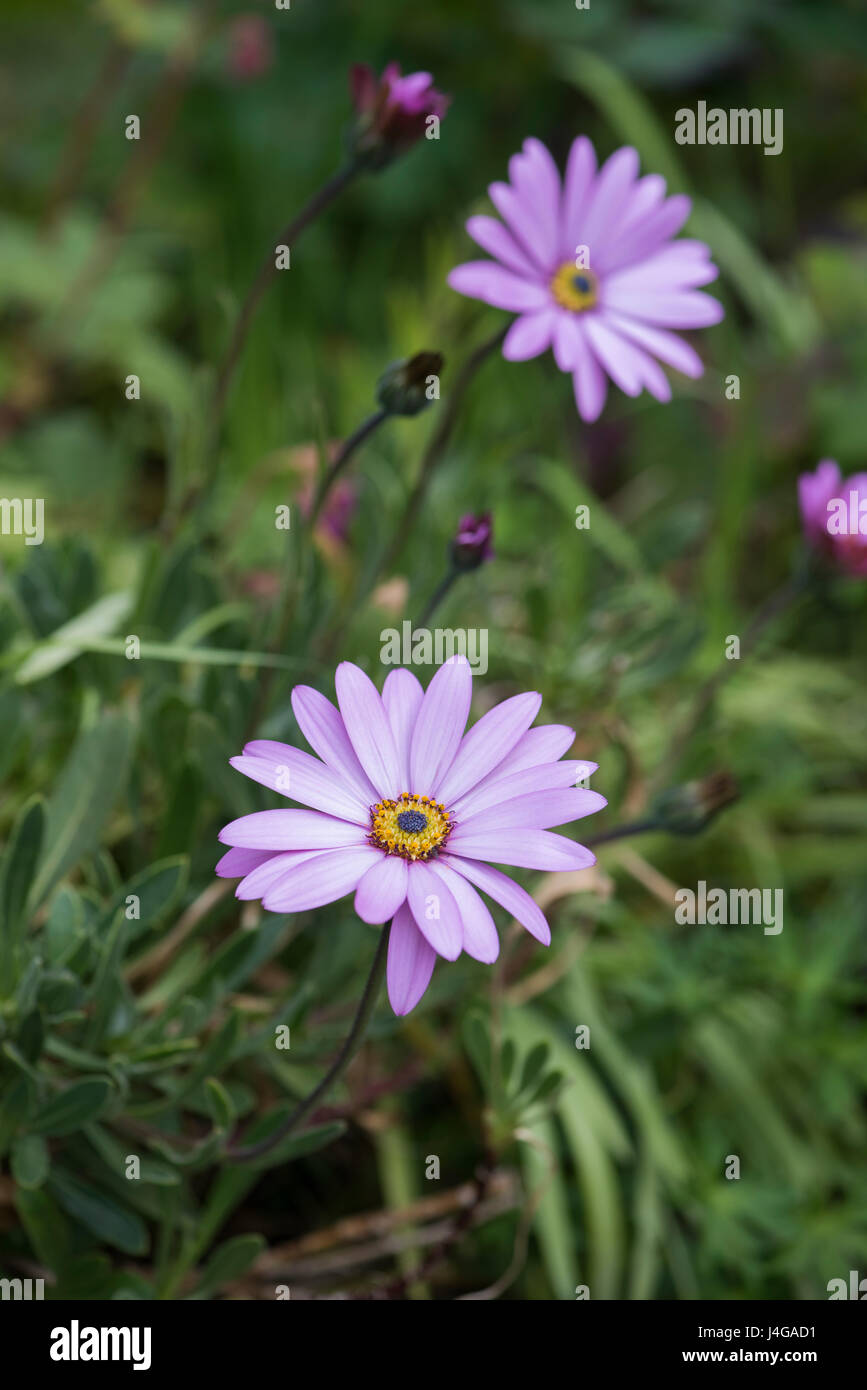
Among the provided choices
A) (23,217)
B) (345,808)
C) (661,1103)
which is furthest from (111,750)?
(23,217)

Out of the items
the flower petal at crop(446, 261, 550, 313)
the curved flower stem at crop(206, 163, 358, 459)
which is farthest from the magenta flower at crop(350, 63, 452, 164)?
the flower petal at crop(446, 261, 550, 313)

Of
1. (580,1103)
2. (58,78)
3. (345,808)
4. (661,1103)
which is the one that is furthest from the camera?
(58,78)

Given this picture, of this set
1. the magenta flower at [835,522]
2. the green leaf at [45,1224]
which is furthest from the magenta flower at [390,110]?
the green leaf at [45,1224]

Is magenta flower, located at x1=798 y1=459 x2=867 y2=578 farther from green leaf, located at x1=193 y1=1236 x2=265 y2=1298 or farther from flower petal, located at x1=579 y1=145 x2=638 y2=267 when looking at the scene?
green leaf, located at x1=193 y1=1236 x2=265 y2=1298

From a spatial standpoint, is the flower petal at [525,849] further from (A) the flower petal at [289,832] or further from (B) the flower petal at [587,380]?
(B) the flower petal at [587,380]

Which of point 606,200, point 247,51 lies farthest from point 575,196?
point 247,51

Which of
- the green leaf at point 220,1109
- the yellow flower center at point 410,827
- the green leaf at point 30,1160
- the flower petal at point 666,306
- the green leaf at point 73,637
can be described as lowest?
the green leaf at point 30,1160

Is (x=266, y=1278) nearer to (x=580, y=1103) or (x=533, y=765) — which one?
(x=580, y=1103)
